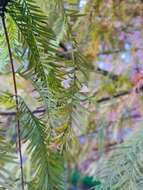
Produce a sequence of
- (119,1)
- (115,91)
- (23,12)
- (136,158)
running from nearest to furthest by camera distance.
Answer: (23,12) → (136,158) → (119,1) → (115,91)

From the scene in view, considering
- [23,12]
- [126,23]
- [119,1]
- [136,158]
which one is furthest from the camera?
[126,23]

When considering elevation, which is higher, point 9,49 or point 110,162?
point 9,49

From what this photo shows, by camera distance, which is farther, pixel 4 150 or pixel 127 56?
pixel 127 56

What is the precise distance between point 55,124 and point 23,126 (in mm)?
32

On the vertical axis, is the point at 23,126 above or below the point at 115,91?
above

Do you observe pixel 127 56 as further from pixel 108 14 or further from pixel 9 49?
pixel 9 49

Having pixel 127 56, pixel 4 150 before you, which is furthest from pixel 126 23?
pixel 4 150

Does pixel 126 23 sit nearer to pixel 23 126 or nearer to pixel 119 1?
pixel 119 1

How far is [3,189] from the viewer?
44cm

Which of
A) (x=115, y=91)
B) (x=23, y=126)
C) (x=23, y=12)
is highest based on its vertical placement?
(x=23, y=12)

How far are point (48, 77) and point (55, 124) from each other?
0.04 meters

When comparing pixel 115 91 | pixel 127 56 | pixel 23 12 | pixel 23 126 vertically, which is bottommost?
pixel 115 91

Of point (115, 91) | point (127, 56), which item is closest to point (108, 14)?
point (127, 56)

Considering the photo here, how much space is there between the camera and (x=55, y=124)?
0.43 meters
